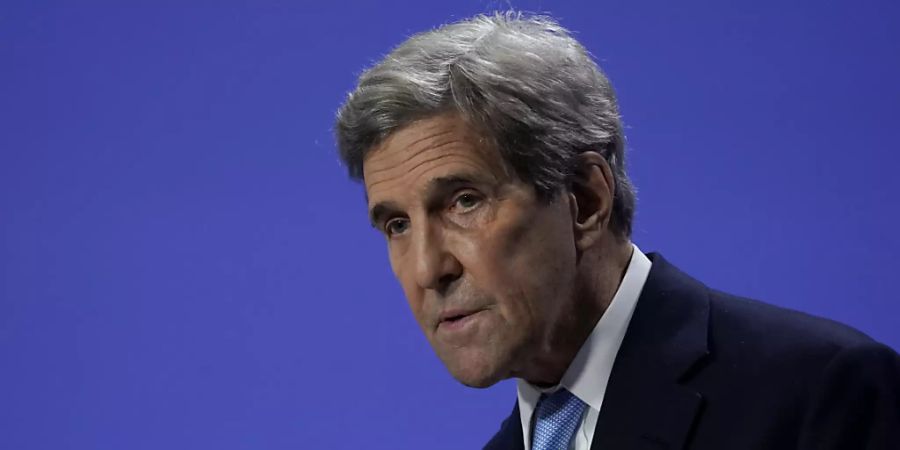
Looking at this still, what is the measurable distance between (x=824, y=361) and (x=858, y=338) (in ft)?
0.21

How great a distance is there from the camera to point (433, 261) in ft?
→ 5.08

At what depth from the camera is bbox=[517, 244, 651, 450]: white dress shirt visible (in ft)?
5.52

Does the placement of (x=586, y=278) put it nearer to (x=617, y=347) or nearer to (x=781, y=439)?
(x=617, y=347)

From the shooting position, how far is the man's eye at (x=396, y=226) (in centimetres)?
163

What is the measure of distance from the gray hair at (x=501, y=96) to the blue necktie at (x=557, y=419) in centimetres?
32

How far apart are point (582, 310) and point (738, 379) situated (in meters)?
0.24

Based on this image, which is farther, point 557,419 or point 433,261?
point 557,419

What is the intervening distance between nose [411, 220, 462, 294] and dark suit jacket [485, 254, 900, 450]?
283mm

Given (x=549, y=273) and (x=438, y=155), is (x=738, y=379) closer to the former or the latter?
(x=549, y=273)

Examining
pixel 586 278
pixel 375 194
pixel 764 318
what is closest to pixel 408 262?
pixel 375 194

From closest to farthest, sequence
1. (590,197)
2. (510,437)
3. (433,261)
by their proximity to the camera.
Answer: (433,261) → (590,197) → (510,437)

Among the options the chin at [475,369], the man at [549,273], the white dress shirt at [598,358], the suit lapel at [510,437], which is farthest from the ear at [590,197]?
the suit lapel at [510,437]

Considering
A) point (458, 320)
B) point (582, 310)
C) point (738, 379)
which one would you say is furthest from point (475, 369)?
point (738, 379)

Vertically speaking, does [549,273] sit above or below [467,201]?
below
